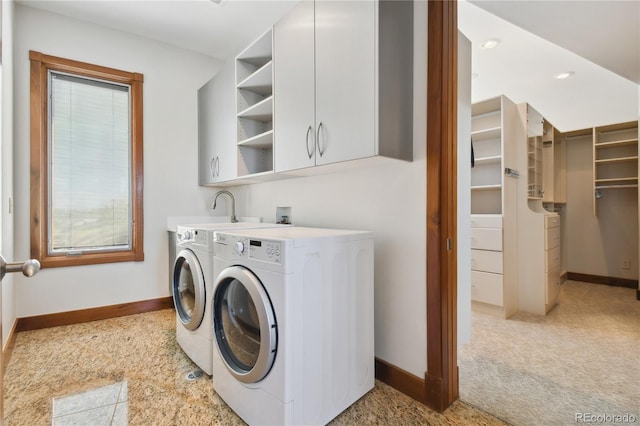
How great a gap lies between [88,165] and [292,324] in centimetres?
262

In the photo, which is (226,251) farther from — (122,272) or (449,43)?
(122,272)

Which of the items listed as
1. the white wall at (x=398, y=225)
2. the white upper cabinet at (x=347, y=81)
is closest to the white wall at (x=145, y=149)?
the white upper cabinet at (x=347, y=81)

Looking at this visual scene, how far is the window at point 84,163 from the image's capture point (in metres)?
2.52

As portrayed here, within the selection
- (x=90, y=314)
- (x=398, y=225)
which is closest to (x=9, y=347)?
(x=90, y=314)

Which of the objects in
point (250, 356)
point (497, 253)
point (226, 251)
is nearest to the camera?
point (250, 356)

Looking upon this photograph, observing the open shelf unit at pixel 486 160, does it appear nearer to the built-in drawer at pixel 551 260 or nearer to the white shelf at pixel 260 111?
the built-in drawer at pixel 551 260

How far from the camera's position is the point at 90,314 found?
8.89ft

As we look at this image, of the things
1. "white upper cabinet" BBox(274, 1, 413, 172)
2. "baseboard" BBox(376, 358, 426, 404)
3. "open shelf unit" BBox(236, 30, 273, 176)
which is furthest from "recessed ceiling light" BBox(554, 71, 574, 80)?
"baseboard" BBox(376, 358, 426, 404)

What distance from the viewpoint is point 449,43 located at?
1524 mm

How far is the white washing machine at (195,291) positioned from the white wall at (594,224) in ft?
16.1

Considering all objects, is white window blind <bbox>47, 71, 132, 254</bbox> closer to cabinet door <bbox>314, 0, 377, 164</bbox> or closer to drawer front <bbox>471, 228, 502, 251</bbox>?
cabinet door <bbox>314, 0, 377, 164</bbox>

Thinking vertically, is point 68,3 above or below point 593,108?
above

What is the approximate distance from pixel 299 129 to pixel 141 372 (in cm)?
177

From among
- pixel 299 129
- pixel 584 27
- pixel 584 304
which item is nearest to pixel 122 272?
pixel 299 129
